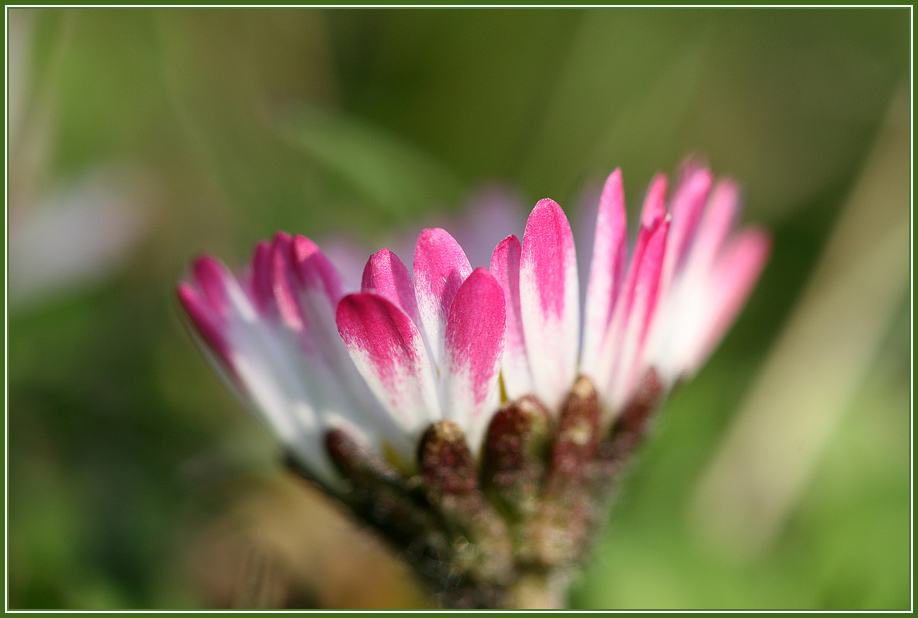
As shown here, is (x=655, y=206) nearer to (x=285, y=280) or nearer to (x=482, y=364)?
(x=482, y=364)

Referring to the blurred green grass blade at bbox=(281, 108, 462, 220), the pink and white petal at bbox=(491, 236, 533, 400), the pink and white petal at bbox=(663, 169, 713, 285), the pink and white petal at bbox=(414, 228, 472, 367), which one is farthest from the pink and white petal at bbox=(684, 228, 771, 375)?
the blurred green grass blade at bbox=(281, 108, 462, 220)

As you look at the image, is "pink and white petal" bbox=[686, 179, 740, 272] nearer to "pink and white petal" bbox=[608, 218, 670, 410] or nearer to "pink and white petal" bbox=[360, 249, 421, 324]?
"pink and white petal" bbox=[608, 218, 670, 410]

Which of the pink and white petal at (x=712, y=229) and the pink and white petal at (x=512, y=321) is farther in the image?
the pink and white petal at (x=712, y=229)

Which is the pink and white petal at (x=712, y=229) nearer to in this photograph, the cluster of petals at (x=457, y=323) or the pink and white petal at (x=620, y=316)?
the cluster of petals at (x=457, y=323)

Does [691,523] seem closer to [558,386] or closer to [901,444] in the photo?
[901,444]

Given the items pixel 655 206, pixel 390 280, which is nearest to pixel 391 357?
pixel 390 280

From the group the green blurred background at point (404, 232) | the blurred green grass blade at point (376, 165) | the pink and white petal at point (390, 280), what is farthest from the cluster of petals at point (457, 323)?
the blurred green grass blade at point (376, 165)
